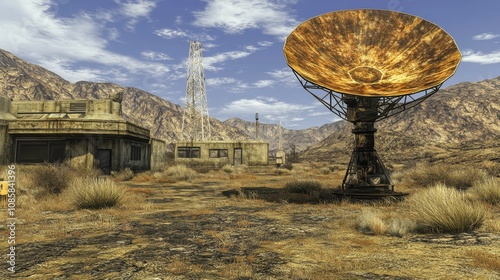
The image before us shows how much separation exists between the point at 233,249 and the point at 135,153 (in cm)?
2986

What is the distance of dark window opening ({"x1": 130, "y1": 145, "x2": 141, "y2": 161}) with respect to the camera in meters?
32.7

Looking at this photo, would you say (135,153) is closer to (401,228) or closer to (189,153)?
(189,153)

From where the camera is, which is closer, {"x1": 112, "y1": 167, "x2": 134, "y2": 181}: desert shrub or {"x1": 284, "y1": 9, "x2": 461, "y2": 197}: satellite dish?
{"x1": 284, "y1": 9, "x2": 461, "y2": 197}: satellite dish

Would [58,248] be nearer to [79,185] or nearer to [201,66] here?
[79,185]

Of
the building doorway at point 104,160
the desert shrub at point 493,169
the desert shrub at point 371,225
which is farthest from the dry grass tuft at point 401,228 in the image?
the building doorway at point 104,160

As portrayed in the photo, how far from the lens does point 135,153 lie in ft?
112

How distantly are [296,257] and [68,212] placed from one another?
867cm

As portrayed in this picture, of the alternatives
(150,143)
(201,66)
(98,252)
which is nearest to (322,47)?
(98,252)

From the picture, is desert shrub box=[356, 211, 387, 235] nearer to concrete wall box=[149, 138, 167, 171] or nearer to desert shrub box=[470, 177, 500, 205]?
desert shrub box=[470, 177, 500, 205]

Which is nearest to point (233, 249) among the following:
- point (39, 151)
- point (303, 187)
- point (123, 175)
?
point (303, 187)

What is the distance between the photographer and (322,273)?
5000 millimetres

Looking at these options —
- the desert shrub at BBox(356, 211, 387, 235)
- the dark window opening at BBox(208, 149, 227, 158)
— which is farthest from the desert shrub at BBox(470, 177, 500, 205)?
the dark window opening at BBox(208, 149, 227, 158)

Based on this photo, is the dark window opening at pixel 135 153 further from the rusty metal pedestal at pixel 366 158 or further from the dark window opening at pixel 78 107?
the rusty metal pedestal at pixel 366 158

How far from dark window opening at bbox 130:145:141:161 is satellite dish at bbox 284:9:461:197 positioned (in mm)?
23460
